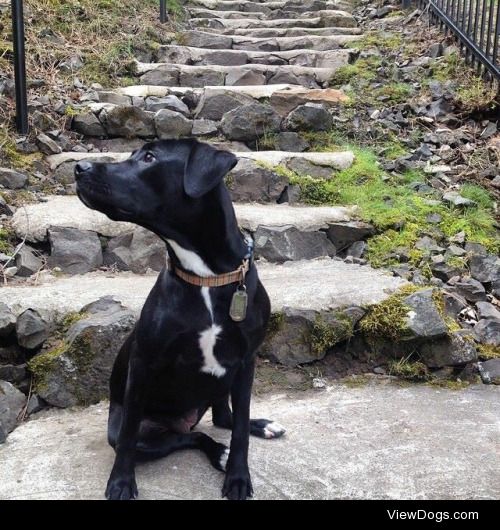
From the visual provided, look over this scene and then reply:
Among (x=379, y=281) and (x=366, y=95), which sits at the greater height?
(x=366, y=95)

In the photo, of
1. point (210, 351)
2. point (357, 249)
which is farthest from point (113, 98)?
point (210, 351)

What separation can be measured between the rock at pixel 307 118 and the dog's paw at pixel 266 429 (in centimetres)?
307

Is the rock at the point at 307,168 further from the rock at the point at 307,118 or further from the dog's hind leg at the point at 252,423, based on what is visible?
the dog's hind leg at the point at 252,423

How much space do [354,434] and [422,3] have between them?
19.5ft

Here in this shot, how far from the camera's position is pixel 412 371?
11.2ft

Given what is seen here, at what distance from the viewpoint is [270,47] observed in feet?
24.0

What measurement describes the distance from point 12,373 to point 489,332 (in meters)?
2.40

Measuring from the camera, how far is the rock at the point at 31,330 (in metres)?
3.23

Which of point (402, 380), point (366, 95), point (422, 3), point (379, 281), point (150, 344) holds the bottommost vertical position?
point (402, 380)

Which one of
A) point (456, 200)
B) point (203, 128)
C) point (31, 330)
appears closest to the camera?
point (31, 330)

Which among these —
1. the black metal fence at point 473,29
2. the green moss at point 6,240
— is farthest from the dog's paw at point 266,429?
the black metal fence at point 473,29

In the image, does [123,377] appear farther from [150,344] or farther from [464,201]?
[464,201]

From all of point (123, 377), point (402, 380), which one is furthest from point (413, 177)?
point (123, 377)

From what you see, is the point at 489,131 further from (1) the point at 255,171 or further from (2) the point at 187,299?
(2) the point at 187,299
